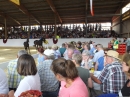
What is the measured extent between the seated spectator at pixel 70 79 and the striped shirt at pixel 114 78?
2.59 ft

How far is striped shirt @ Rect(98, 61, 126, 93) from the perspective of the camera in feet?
6.45

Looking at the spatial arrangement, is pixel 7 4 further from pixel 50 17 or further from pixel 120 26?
pixel 120 26

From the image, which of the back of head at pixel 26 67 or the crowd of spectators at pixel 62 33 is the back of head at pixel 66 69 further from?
the crowd of spectators at pixel 62 33

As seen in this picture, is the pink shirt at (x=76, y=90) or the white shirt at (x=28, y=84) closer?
the pink shirt at (x=76, y=90)

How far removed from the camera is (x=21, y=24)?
2044 cm

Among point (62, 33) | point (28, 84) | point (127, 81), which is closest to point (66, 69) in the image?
point (28, 84)

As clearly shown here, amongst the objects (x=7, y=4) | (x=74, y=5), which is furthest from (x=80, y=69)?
(x=7, y=4)

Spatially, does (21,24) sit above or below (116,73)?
above

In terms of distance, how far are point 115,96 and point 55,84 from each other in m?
0.99

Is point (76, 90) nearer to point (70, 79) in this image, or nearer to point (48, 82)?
point (70, 79)

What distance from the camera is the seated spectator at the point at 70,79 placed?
49.1 inches

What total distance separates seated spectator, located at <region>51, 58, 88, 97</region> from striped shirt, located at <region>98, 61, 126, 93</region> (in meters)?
0.79

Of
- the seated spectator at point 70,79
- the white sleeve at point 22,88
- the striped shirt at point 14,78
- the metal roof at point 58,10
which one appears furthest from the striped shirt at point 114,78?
the metal roof at point 58,10

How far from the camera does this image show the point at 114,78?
77.5 inches
